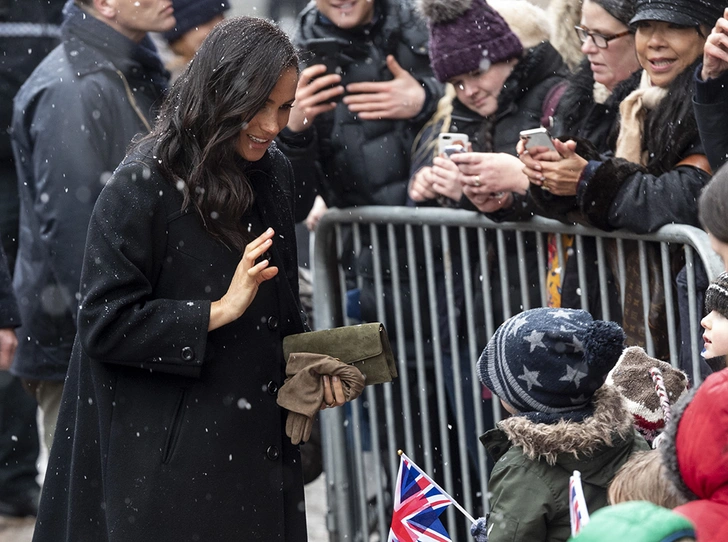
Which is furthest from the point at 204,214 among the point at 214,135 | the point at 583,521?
the point at 583,521

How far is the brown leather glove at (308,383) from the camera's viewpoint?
11.3ft

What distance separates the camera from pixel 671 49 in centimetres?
391

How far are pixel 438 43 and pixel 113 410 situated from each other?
212 centimetres

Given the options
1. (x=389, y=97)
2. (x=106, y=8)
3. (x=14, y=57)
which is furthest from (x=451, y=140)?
(x=14, y=57)

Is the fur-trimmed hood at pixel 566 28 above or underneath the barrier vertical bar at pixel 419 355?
above

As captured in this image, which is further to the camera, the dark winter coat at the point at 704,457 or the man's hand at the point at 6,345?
the man's hand at the point at 6,345

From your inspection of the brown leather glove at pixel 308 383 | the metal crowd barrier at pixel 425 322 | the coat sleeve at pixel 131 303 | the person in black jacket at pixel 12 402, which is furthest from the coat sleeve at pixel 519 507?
the person in black jacket at pixel 12 402

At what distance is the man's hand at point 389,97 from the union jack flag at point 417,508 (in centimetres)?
205

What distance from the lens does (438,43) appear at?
15.4 feet

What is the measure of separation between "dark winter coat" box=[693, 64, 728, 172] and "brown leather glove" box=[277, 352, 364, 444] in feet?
4.24

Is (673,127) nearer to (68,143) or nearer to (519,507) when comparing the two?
(519,507)

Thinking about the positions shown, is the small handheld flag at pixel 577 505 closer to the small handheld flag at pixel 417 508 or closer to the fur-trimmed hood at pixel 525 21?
the small handheld flag at pixel 417 508

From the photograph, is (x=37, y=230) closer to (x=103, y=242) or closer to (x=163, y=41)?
(x=163, y=41)

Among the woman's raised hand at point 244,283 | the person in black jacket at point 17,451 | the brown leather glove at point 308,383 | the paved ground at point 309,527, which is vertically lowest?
the paved ground at point 309,527
